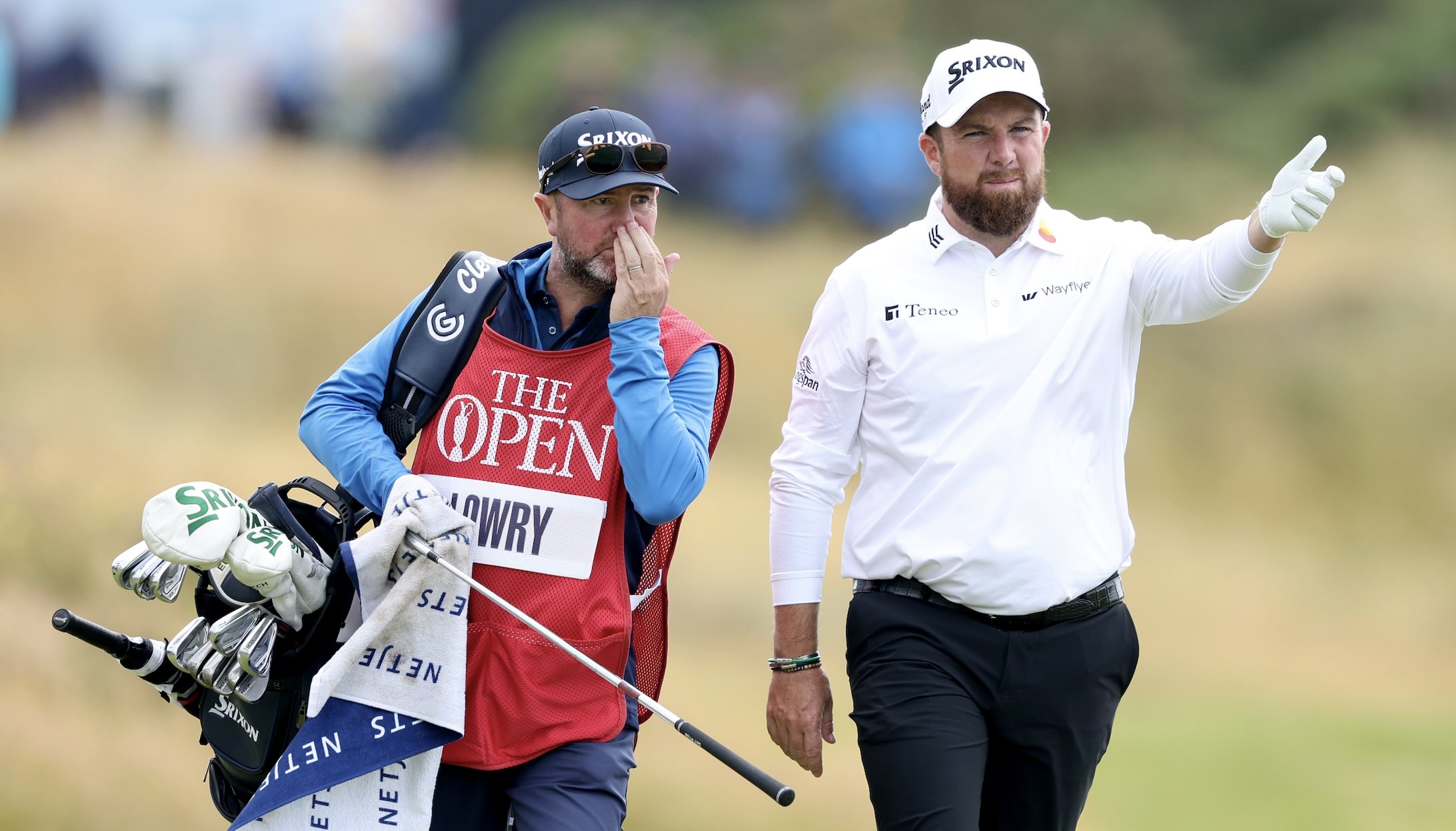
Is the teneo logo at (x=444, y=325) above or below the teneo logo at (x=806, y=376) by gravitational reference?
above

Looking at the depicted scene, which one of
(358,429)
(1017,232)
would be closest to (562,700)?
(358,429)

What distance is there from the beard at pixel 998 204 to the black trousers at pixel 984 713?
96cm

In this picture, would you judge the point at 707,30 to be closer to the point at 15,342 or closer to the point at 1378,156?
the point at 1378,156

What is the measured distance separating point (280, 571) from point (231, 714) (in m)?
0.51

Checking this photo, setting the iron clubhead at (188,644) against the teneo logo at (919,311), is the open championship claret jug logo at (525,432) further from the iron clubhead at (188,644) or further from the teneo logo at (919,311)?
the teneo logo at (919,311)

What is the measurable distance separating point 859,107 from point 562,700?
56.3 ft

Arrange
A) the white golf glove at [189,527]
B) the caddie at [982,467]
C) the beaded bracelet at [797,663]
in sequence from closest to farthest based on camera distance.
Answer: the white golf glove at [189,527]
the caddie at [982,467]
the beaded bracelet at [797,663]

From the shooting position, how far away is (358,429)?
422 centimetres

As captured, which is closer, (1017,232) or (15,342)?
(1017,232)

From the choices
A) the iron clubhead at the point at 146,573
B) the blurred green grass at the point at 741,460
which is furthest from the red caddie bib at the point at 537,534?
the blurred green grass at the point at 741,460

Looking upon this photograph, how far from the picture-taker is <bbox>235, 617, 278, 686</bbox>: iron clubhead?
391 cm

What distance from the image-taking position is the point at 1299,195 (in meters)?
4.04

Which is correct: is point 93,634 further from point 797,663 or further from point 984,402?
point 984,402

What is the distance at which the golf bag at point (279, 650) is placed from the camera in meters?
4.04
